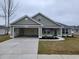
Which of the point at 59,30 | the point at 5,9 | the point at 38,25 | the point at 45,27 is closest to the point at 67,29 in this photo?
the point at 59,30

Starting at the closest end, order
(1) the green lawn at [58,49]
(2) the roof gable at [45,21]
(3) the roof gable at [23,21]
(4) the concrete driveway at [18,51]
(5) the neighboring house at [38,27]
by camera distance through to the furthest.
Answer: (4) the concrete driveway at [18,51] < (1) the green lawn at [58,49] < (5) the neighboring house at [38,27] < (3) the roof gable at [23,21] < (2) the roof gable at [45,21]

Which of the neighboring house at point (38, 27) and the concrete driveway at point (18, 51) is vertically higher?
the neighboring house at point (38, 27)

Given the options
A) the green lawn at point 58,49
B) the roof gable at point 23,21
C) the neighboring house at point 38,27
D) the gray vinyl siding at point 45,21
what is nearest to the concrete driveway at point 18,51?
the green lawn at point 58,49

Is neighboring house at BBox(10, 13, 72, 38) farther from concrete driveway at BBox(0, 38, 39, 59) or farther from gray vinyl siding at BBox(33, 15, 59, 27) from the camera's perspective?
concrete driveway at BBox(0, 38, 39, 59)

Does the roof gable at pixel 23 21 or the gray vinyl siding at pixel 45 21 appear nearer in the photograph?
the roof gable at pixel 23 21

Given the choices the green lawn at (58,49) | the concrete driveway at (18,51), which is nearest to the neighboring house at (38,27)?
the green lawn at (58,49)

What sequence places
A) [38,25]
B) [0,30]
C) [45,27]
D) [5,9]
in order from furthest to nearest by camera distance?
[0,30] → [5,9] → [45,27] → [38,25]

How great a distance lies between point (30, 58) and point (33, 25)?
2188cm

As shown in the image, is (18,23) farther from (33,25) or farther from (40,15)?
(40,15)

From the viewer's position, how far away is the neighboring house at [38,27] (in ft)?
107

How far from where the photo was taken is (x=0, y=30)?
64.3 meters

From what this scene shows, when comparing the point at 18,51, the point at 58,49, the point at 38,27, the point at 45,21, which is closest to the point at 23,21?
the point at 38,27

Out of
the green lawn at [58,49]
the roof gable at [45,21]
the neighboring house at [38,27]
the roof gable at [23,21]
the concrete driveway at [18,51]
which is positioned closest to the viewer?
the concrete driveway at [18,51]

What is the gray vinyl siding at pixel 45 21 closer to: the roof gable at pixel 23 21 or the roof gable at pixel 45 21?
the roof gable at pixel 45 21
